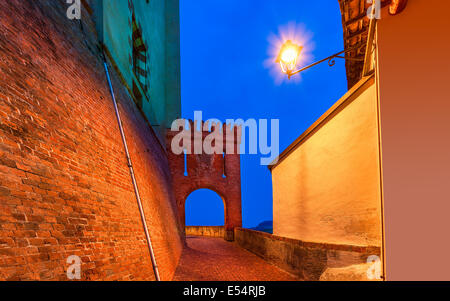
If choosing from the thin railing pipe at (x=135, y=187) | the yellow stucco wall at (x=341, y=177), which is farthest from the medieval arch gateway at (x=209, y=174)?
the thin railing pipe at (x=135, y=187)

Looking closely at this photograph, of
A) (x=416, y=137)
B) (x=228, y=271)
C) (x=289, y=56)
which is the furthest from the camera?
(x=228, y=271)

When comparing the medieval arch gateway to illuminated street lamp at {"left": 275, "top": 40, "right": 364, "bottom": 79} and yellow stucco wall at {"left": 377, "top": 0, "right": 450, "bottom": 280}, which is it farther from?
yellow stucco wall at {"left": 377, "top": 0, "right": 450, "bottom": 280}

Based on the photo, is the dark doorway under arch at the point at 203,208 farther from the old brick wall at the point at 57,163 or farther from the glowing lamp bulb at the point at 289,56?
the old brick wall at the point at 57,163

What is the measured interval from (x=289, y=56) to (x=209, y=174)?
42.4 feet

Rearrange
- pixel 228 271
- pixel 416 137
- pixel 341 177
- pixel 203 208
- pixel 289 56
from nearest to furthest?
pixel 416 137 → pixel 289 56 → pixel 341 177 → pixel 228 271 → pixel 203 208

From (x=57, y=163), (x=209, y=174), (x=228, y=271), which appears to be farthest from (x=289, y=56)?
(x=209, y=174)

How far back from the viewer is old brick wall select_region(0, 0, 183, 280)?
195 cm

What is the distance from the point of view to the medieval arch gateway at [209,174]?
52.5 ft

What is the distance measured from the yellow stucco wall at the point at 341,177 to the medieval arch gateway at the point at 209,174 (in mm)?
9692

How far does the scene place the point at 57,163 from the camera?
99.4 inches

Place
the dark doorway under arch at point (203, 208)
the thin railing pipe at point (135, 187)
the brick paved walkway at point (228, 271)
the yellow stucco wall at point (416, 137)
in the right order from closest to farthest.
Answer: the yellow stucco wall at point (416, 137) < the thin railing pipe at point (135, 187) < the brick paved walkway at point (228, 271) < the dark doorway under arch at point (203, 208)

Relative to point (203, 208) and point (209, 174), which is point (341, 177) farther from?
point (203, 208)
